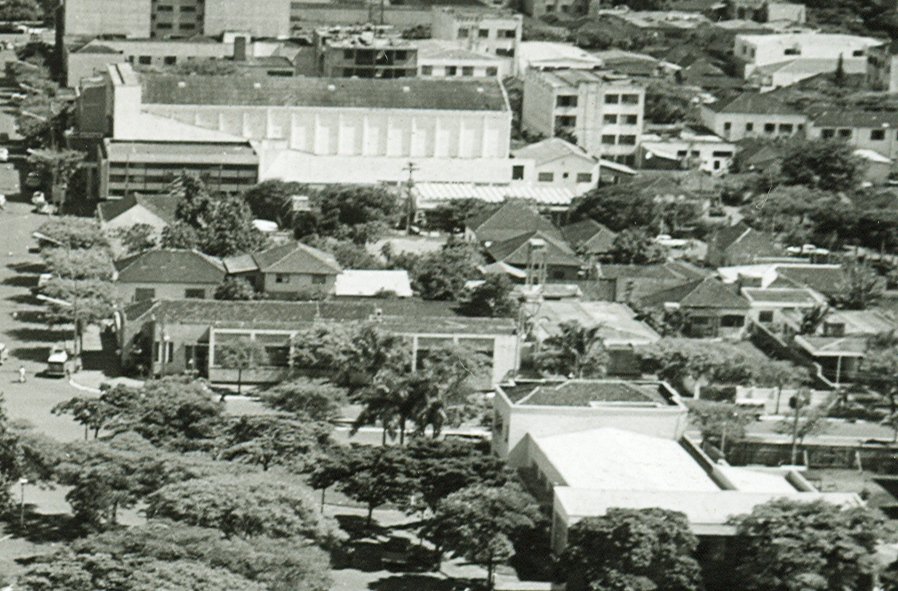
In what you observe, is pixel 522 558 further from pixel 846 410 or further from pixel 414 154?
pixel 414 154

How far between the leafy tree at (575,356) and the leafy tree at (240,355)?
25.1 feet

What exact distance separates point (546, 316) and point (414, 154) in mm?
24558

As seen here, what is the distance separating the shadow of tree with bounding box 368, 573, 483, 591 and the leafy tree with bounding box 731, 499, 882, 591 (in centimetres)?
557

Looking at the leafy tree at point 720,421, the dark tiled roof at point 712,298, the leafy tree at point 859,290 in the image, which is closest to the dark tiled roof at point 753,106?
the leafy tree at point 859,290

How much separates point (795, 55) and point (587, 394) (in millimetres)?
70934

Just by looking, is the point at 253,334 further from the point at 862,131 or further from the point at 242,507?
the point at 862,131

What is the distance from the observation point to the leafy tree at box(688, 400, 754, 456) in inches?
1961

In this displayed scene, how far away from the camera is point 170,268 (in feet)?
199

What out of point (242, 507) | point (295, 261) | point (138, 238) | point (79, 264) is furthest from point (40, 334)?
point (242, 507)

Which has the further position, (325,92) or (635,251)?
(325,92)

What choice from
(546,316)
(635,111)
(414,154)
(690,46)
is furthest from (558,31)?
(546,316)

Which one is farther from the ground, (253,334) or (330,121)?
(330,121)

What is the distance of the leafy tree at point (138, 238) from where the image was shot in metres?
64.8

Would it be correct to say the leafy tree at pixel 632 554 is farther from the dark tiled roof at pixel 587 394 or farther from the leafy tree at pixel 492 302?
the leafy tree at pixel 492 302
